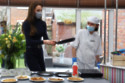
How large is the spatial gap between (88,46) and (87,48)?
4 centimetres

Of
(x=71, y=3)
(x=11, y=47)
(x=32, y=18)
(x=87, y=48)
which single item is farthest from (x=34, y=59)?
(x=71, y=3)

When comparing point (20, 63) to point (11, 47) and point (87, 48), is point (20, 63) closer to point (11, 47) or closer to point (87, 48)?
point (11, 47)

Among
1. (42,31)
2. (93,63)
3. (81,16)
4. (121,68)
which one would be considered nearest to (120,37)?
(81,16)

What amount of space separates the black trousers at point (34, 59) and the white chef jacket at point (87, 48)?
0.78 meters

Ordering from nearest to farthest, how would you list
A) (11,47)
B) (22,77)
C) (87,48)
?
(22,77) < (11,47) < (87,48)

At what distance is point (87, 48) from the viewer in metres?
3.24

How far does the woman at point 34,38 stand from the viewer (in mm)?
2607

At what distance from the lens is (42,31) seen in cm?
277

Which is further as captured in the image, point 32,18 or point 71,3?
point 71,3

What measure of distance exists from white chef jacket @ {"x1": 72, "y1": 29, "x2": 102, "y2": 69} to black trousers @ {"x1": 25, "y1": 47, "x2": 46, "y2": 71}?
0.78 metres

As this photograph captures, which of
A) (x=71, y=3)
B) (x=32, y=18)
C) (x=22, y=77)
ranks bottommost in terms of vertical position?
(x=22, y=77)

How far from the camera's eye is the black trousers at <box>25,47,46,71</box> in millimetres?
2610

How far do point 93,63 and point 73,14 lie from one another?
2.61 m

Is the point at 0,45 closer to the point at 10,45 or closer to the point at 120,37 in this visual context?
the point at 10,45
